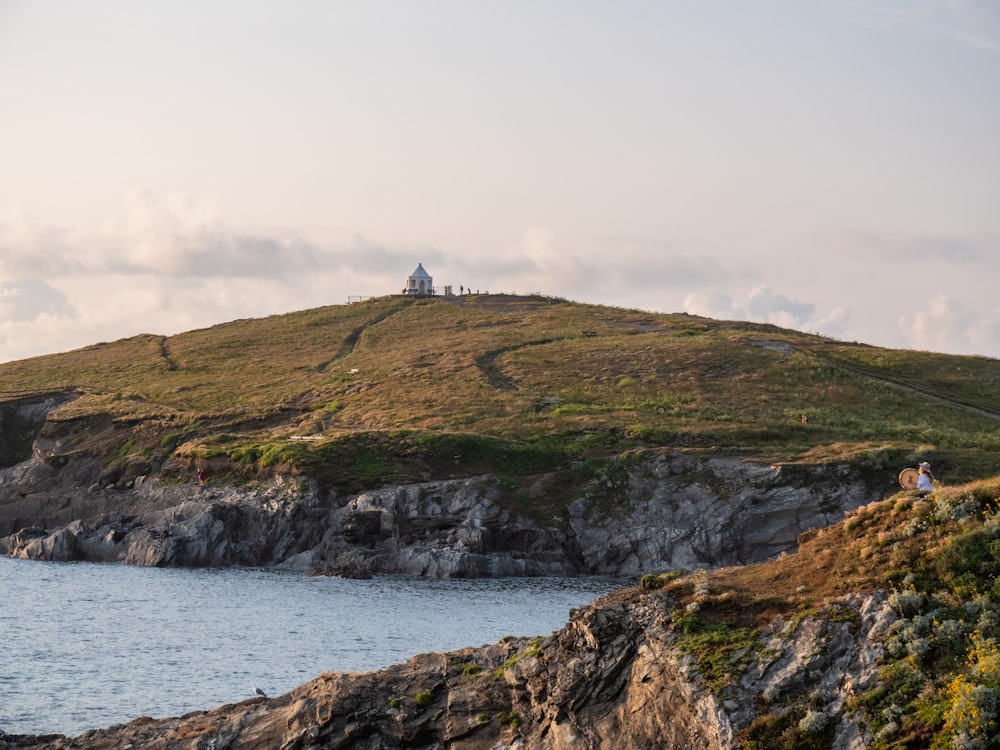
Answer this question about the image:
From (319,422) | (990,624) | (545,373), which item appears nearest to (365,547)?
(319,422)

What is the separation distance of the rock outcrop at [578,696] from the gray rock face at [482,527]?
45.6m

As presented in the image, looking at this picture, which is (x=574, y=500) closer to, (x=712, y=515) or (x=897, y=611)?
(x=712, y=515)

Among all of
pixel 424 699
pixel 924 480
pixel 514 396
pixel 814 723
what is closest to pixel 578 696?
pixel 424 699

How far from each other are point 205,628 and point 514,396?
57191mm

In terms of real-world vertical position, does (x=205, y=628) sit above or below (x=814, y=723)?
below

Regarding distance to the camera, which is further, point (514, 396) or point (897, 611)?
point (514, 396)

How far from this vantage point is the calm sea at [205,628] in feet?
146

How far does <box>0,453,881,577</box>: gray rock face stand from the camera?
82062 mm

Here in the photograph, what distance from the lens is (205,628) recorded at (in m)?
59.0

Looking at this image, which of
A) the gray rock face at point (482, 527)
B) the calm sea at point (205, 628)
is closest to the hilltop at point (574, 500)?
the gray rock face at point (482, 527)

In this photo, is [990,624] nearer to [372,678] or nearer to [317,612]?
[372,678]

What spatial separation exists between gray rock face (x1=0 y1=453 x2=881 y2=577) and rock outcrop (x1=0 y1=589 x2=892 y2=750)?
45.6 meters

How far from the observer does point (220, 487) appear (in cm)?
9406

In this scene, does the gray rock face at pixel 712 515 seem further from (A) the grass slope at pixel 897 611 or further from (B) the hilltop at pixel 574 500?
(A) the grass slope at pixel 897 611
